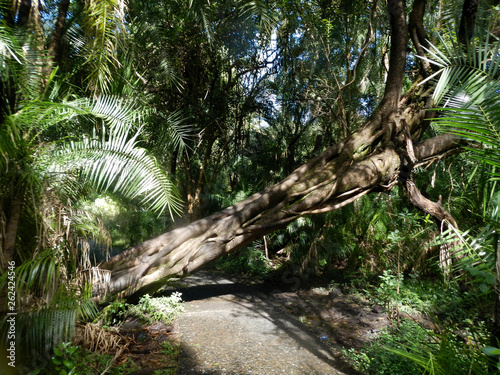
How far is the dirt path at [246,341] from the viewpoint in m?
3.32

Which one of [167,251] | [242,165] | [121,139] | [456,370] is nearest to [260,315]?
[167,251]

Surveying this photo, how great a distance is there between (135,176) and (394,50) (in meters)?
4.09

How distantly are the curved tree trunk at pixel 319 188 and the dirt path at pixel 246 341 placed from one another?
2.74 feet

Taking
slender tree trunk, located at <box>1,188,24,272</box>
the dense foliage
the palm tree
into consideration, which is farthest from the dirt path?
slender tree trunk, located at <box>1,188,24,272</box>

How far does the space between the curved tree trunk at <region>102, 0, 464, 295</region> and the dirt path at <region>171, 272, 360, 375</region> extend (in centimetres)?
Result: 84


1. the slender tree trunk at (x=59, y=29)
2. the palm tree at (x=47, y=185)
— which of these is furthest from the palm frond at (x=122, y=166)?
the slender tree trunk at (x=59, y=29)

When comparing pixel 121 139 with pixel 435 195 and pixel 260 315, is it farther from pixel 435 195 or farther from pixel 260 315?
pixel 435 195

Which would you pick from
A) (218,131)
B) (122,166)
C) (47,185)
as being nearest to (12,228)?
(47,185)

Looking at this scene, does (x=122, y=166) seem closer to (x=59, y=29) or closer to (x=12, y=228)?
(x=12, y=228)

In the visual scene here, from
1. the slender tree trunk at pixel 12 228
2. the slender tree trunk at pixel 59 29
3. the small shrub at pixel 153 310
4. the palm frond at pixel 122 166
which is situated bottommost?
the small shrub at pixel 153 310

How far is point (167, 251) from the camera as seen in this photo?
164 inches

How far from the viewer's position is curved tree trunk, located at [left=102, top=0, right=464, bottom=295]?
411 centimetres

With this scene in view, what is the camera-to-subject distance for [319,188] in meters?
4.64

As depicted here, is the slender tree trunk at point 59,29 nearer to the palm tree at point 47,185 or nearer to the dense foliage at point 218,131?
the dense foliage at point 218,131
